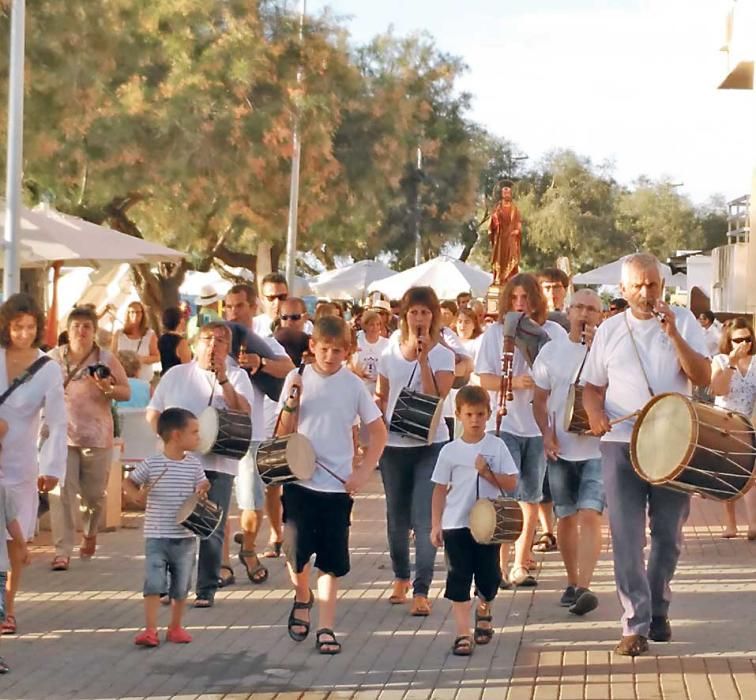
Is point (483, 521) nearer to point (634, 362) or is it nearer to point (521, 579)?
point (634, 362)

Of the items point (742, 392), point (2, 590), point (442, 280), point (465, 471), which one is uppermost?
point (442, 280)

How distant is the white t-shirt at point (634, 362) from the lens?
808 cm

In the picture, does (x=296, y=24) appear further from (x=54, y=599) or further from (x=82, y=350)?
(x=54, y=599)

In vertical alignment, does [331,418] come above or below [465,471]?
above

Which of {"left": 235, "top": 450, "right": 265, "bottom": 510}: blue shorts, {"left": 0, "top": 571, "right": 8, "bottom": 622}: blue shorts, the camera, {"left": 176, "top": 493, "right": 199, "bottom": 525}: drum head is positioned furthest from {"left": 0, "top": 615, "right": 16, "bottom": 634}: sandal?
the camera

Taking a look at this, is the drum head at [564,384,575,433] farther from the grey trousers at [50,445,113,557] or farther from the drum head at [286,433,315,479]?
the grey trousers at [50,445,113,557]

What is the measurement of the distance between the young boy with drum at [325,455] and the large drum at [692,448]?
1465mm

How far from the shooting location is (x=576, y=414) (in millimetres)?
9062

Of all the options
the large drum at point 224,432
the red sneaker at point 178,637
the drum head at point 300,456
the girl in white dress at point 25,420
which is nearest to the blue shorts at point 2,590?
the girl in white dress at point 25,420

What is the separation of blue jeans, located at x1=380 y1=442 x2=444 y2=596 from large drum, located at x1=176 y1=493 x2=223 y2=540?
1.26 metres

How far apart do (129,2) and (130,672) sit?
57.4 feet

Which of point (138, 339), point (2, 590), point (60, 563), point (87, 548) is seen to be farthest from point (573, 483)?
point (138, 339)

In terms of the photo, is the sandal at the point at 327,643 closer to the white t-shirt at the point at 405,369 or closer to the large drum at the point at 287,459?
the large drum at the point at 287,459

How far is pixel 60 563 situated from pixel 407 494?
270 centimetres
